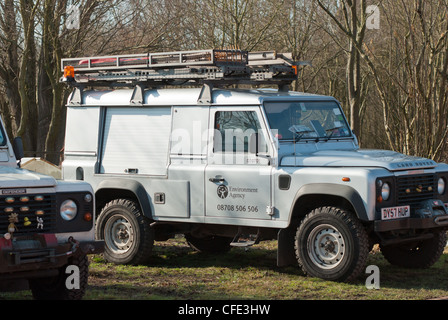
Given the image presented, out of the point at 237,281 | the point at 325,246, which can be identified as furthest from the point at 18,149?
the point at 325,246

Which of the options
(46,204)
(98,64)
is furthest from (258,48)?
(46,204)

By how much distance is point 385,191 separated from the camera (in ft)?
28.6

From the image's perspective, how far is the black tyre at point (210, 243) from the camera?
11.4 m

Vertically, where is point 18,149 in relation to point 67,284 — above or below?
above

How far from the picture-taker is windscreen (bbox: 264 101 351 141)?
955 centimetres

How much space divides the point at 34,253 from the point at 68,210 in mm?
692

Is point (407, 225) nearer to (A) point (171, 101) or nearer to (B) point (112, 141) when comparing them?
(A) point (171, 101)

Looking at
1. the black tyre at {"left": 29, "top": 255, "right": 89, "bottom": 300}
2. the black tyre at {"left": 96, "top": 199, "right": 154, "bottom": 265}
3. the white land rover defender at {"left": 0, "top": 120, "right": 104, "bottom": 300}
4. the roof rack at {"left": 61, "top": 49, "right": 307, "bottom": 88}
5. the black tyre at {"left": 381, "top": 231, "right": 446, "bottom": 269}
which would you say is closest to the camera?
the white land rover defender at {"left": 0, "top": 120, "right": 104, "bottom": 300}

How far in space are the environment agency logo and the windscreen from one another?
36.8 inches

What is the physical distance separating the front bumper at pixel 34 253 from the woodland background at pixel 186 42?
7.65 m

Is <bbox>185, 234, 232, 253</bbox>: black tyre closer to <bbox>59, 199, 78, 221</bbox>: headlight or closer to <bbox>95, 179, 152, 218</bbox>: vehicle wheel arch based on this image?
<bbox>95, 179, 152, 218</bbox>: vehicle wheel arch

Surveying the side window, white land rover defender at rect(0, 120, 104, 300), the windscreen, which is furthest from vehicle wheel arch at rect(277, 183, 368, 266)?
white land rover defender at rect(0, 120, 104, 300)

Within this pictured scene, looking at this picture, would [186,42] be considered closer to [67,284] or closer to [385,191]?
[385,191]
